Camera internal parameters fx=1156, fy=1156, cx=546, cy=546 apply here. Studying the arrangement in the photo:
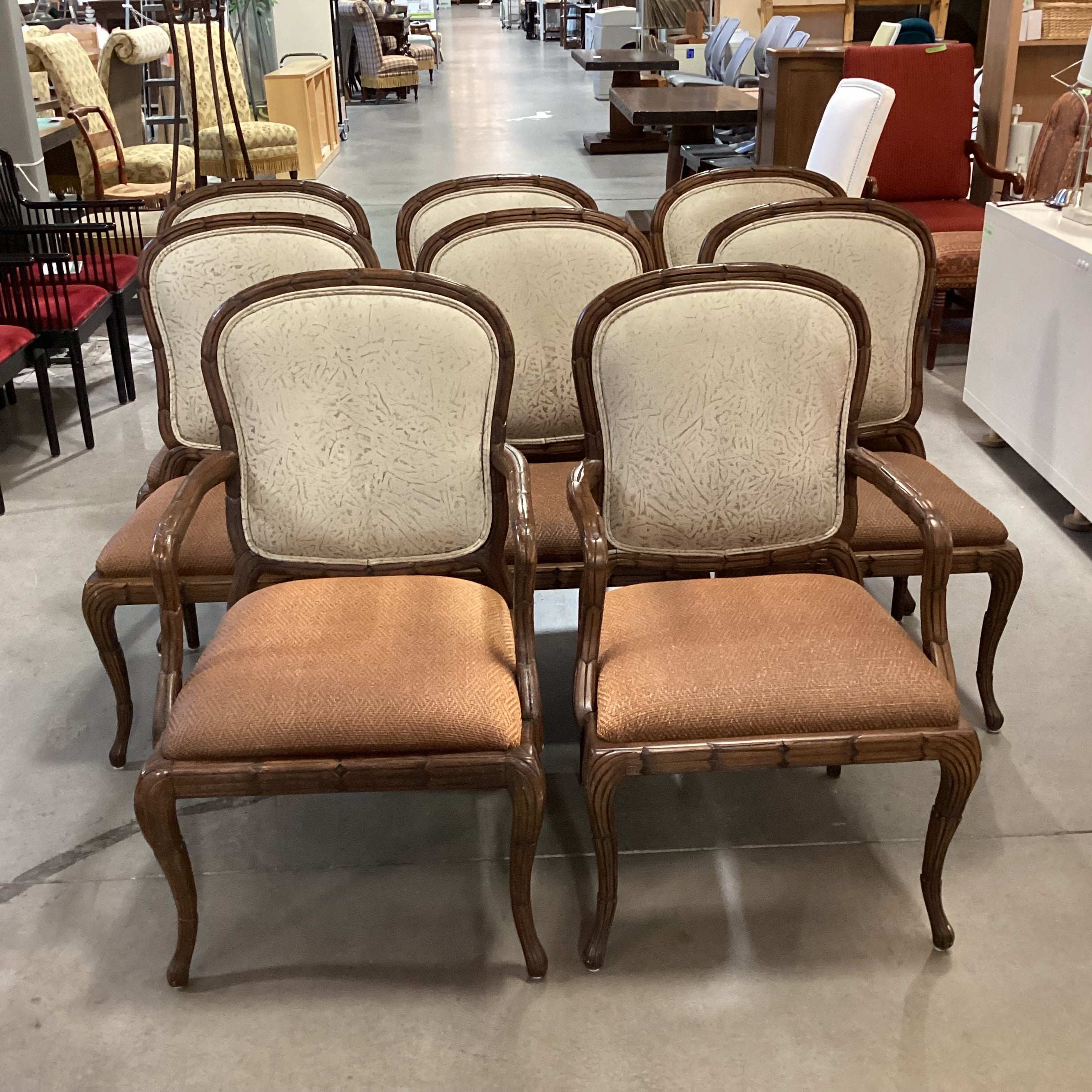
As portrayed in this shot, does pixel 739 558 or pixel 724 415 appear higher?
pixel 724 415

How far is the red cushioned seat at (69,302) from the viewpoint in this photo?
142 inches

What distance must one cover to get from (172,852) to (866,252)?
5.56 ft

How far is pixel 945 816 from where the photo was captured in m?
1.72

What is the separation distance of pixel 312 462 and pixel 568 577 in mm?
550

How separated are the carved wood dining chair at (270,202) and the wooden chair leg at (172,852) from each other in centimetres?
155

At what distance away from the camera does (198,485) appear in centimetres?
184

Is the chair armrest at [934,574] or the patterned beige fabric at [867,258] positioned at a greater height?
the patterned beige fabric at [867,258]

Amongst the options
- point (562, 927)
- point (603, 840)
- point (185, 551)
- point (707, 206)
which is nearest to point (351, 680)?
point (603, 840)

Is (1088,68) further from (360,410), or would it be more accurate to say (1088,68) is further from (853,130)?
(360,410)

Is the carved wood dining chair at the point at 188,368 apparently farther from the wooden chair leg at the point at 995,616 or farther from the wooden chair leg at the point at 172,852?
the wooden chair leg at the point at 995,616

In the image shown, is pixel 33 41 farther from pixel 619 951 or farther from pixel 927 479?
pixel 619 951

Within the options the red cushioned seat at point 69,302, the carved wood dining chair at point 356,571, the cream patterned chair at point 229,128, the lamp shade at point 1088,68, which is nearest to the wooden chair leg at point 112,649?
the carved wood dining chair at point 356,571

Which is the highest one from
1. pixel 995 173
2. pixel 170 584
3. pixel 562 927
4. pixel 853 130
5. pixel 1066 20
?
pixel 1066 20

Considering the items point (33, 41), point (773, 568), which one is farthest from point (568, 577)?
point (33, 41)
